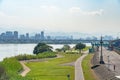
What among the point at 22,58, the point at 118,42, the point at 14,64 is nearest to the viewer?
the point at 14,64

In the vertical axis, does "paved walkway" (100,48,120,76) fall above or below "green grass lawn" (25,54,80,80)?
above

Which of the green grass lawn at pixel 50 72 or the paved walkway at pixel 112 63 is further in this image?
the paved walkway at pixel 112 63

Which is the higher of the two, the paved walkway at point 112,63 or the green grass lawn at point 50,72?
the paved walkway at point 112,63

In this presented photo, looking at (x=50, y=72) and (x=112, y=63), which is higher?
(x=112, y=63)

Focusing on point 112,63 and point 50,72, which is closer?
point 50,72

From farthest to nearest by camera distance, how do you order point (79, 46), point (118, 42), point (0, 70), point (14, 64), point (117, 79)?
point (118, 42) < point (79, 46) < point (14, 64) < point (0, 70) < point (117, 79)

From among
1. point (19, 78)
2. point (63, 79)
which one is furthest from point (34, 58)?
point (19, 78)

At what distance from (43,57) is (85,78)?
5987 centimetres

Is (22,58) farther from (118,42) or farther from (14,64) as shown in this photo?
(118,42)

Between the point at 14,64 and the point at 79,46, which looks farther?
the point at 79,46

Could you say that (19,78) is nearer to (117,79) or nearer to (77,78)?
(77,78)

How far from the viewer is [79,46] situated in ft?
506

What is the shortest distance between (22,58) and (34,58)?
498 cm

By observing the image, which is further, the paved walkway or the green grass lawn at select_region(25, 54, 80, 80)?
the paved walkway
